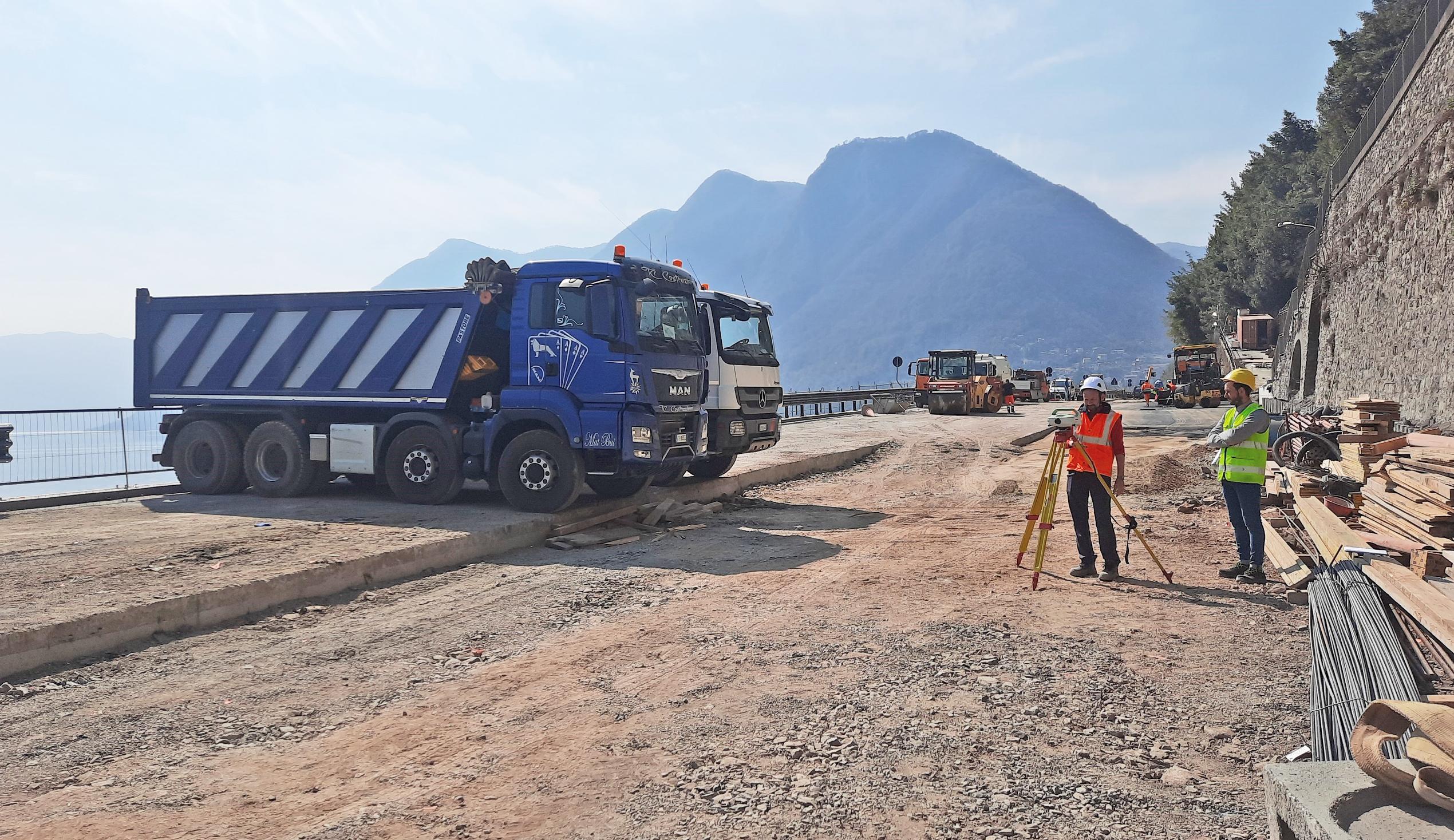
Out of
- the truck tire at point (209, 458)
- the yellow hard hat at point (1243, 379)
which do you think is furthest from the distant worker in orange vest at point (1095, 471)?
the truck tire at point (209, 458)

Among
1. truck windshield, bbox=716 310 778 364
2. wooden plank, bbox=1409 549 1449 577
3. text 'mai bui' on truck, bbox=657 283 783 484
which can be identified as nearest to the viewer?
wooden plank, bbox=1409 549 1449 577

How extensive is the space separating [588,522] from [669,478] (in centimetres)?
293

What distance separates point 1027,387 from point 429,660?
5093cm

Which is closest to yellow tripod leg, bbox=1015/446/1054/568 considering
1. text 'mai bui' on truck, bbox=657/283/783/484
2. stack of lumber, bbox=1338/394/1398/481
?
stack of lumber, bbox=1338/394/1398/481

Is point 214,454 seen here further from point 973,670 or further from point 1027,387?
point 1027,387

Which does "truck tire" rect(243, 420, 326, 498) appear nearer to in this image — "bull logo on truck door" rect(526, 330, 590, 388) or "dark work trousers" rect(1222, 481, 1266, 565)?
"bull logo on truck door" rect(526, 330, 590, 388)

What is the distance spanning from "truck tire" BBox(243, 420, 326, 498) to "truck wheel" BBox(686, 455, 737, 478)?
18.0 feet

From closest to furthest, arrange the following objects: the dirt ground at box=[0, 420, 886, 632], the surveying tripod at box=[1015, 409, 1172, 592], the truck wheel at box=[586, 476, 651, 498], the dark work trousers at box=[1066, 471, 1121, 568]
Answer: the dirt ground at box=[0, 420, 886, 632] < the surveying tripod at box=[1015, 409, 1172, 592] < the dark work trousers at box=[1066, 471, 1121, 568] < the truck wheel at box=[586, 476, 651, 498]

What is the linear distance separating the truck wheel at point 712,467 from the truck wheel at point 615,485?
1.66m

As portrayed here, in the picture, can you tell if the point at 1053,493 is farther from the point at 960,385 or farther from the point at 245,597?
the point at 960,385

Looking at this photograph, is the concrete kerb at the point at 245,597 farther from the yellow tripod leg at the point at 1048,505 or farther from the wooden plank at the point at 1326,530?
the wooden plank at the point at 1326,530

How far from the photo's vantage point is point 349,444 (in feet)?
42.2

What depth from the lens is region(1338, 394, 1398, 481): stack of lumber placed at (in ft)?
35.2

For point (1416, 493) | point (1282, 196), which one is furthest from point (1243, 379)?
point (1282, 196)
